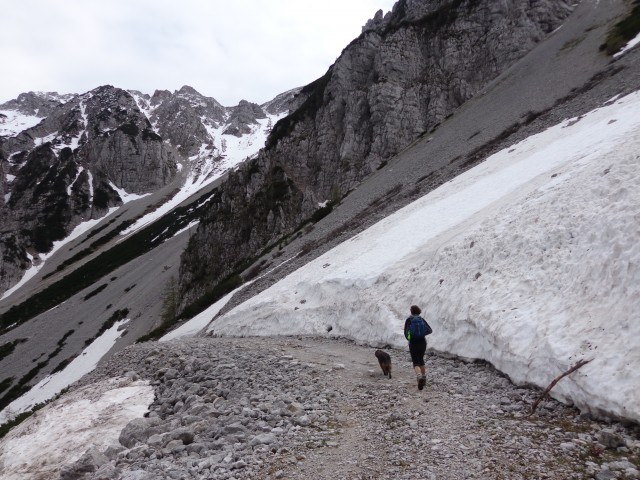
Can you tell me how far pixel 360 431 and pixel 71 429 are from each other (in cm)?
893

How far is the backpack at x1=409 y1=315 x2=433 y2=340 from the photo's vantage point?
10.4 meters

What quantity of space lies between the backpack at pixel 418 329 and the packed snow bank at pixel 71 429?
7.46m

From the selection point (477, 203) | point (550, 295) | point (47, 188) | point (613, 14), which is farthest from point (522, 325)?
point (47, 188)

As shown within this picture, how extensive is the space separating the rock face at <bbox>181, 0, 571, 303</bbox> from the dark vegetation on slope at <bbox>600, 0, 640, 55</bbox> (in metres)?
21.2

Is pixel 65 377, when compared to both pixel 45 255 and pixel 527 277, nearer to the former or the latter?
pixel 527 277

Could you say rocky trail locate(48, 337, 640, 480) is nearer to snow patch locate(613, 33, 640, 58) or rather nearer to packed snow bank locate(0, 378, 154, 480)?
packed snow bank locate(0, 378, 154, 480)

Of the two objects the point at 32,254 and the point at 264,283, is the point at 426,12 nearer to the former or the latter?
the point at 264,283

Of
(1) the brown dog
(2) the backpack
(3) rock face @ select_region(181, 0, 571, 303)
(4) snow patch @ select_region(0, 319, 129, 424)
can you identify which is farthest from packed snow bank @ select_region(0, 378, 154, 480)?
(3) rock face @ select_region(181, 0, 571, 303)

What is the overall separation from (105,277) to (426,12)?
355ft

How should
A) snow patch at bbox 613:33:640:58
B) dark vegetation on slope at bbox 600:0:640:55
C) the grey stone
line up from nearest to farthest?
1. the grey stone
2. snow patch at bbox 613:33:640:58
3. dark vegetation on slope at bbox 600:0:640:55

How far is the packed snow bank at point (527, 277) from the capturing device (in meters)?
8.01

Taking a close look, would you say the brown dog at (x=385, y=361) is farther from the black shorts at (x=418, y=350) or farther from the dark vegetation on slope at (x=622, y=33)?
the dark vegetation on slope at (x=622, y=33)

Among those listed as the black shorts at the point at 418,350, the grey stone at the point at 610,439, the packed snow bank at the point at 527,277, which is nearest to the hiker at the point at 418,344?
the black shorts at the point at 418,350

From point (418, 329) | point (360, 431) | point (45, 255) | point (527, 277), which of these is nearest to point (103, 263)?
point (45, 255)
